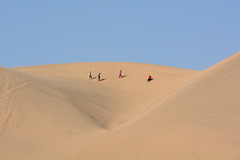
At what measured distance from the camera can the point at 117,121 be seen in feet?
74.6

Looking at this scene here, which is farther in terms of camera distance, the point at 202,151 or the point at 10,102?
the point at 10,102

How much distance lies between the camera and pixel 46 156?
16266 millimetres

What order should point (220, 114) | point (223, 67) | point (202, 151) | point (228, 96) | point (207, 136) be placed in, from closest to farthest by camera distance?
point (202, 151), point (207, 136), point (220, 114), point (228, 96), point (223, 67)

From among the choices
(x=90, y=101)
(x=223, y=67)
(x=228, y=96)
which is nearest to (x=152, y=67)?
(x=90, y=101)

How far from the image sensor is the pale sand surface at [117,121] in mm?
15422

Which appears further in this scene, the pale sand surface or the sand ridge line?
the sand ridge line

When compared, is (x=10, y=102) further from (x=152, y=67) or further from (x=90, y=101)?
(x=152, y=67)

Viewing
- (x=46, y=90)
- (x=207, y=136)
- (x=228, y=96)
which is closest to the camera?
(x=207, y=136)

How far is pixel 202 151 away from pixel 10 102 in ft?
41.2

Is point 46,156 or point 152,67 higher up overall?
point 152,67

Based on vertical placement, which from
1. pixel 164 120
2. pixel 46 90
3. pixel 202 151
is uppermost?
pixel 46 90

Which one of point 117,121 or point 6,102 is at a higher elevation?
point 6,102

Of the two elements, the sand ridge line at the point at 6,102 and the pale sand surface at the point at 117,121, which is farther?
the sand ridge line at the point at 6,102

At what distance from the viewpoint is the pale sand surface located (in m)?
15.4
